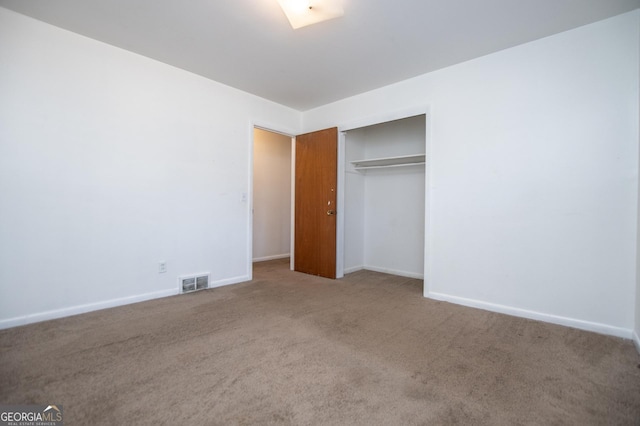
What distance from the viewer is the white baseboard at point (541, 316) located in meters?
2.34

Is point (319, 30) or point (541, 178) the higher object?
point (319, 30)

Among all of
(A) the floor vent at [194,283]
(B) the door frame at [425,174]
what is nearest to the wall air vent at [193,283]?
(A) the floor vent at [194,283]

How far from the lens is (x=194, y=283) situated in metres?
3.46

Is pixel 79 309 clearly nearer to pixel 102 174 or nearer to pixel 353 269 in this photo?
pixel 102 174

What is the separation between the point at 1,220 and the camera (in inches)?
92.1

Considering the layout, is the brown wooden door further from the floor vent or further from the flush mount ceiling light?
the flush mount ceiling light

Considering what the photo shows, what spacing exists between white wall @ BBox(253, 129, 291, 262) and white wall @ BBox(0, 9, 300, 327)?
1765mm

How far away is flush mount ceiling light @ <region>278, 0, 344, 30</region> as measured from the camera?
2.14 m

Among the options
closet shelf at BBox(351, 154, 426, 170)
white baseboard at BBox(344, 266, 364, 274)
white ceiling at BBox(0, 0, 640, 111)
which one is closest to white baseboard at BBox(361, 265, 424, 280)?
white baseboard at BBox(344, 266, 364, 274)

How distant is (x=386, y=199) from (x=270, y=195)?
2.40 meters

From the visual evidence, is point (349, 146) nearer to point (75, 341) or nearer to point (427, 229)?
point (427, 229)

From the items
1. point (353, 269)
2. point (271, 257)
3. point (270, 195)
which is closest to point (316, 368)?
point (353, 269)

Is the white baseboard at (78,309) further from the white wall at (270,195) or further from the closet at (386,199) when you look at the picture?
the closet at (386,199)

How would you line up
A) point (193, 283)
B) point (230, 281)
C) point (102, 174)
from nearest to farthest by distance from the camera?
point (102, 174), point (193, 283), point (230, 281)
